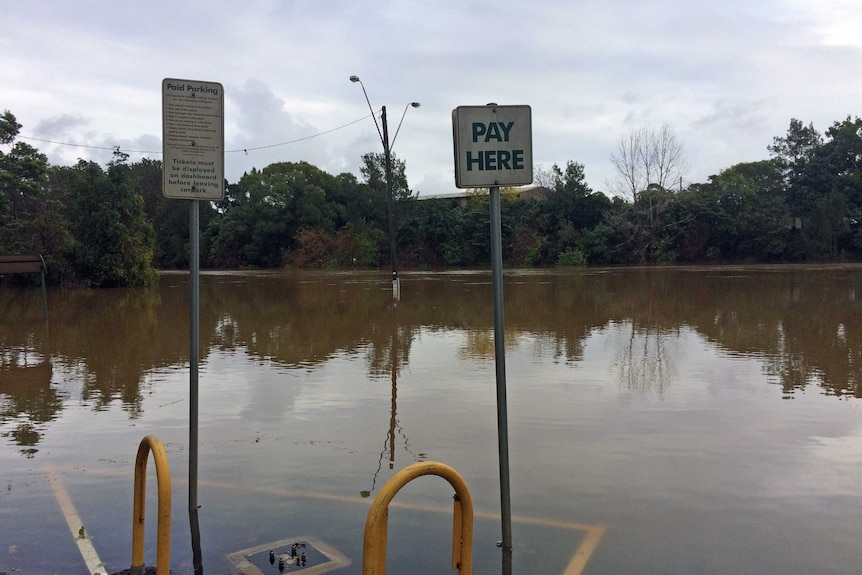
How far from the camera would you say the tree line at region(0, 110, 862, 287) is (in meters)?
35.4

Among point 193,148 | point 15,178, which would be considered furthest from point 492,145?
point 15,178

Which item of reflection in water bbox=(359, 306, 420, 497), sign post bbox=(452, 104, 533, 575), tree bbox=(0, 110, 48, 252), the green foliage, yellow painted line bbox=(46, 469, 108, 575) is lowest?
yellow painted line bbox=(46, 469, 108, 575)

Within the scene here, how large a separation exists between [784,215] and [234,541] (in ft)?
190

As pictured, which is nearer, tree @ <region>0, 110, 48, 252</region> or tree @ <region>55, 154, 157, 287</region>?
tree @ <region>0, 110, 48, 252</region>

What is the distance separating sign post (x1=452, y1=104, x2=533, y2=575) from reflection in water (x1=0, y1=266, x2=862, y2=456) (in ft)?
11.4

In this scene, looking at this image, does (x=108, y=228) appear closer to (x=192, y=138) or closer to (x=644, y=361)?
(x=644, y=361)

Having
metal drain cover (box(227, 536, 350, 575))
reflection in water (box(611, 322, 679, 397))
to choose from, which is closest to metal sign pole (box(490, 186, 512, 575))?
metal drain cover (box(227, 536, 350, 575))

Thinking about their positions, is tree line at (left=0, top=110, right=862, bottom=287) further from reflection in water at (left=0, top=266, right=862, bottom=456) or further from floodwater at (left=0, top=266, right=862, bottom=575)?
floodwater at (left=0, top=266, right=862, bottom=575)

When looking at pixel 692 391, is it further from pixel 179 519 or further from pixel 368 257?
pixel 368 257

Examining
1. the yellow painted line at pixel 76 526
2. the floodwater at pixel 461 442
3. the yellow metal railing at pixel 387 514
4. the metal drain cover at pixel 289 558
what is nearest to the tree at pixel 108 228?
the floodwater at pixel 461 442

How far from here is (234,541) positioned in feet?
16.0

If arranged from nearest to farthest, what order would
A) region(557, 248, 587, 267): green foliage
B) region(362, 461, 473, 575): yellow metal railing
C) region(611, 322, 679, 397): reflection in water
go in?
region(362, 461, 473, 575): yellow metal railing, region(611, 322, 679, 397): reflection in water, region(557, 248, 587, 267): green foliage

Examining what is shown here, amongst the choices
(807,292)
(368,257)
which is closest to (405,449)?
(807,292)

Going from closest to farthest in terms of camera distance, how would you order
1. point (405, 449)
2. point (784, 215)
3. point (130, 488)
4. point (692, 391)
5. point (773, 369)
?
point (130, 488) → point (405, 449) → point (692, 391) → point (773, 369) → point (784, 215)
